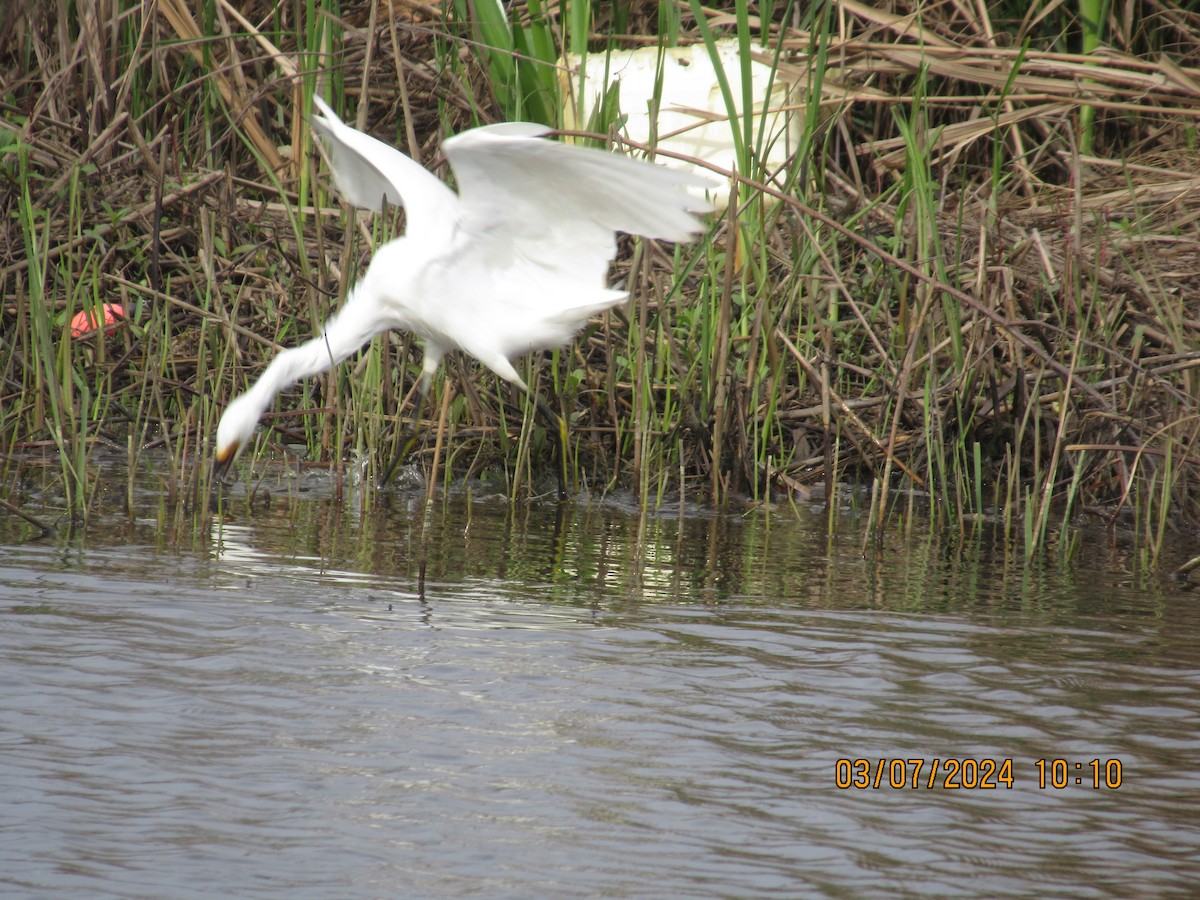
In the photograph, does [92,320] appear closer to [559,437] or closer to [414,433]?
[414,433]

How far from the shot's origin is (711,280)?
19.0 feet

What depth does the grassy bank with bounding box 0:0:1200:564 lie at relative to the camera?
18.8ft

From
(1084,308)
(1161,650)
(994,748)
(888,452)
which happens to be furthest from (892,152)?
(994,748)

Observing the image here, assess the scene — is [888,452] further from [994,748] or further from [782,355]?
[994,748]

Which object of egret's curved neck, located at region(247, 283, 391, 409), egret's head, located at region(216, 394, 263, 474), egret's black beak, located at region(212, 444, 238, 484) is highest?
egret's curved neck, located at region(247, 283, 391, 409)

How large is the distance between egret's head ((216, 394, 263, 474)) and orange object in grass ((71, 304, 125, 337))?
1474 mm

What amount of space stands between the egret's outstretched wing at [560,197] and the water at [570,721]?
1.13 metres

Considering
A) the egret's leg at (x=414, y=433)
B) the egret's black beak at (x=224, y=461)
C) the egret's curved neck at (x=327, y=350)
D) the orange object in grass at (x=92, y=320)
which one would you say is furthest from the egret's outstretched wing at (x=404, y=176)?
the orange object in grass at (x=92, y=320)

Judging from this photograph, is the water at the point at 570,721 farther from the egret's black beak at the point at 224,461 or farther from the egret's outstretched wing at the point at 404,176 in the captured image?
the egret's outstretched wing at the point at 404,176

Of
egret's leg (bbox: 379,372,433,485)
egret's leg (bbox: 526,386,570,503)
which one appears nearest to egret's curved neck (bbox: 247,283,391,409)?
egret's leg (bbox: 379,372,433,485)

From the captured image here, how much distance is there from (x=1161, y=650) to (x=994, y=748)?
3.36ft

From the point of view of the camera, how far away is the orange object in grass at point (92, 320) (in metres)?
6.38

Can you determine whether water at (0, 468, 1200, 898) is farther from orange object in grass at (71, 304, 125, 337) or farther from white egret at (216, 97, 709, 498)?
orange object in grass at (71, 304, 125, 337)

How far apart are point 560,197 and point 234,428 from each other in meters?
1.38
